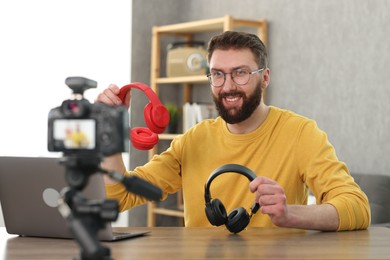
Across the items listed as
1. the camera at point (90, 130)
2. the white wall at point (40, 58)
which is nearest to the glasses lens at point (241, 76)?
the camera at point (90, 130)

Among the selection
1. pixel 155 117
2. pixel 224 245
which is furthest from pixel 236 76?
pixel 224 245

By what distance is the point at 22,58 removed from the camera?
4.82 m

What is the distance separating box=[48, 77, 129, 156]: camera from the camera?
101cm

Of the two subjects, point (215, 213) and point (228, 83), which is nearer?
point (215, 213)

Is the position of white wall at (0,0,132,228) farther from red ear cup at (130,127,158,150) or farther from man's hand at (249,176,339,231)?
man's hand at (249,176,339,231)

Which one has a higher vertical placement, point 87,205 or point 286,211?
point 87,205

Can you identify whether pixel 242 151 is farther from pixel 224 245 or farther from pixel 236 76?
pixel 224 245

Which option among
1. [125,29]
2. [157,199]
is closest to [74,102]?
[157,199]

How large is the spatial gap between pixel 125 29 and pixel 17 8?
86 centimetres

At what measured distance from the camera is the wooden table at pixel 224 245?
5.43 ft

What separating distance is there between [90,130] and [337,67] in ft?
11.1

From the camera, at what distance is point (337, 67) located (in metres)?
4.22

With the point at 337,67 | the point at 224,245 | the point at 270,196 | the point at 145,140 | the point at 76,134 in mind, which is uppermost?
the point at 337,67

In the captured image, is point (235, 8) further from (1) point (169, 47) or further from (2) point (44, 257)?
(2) point (44, 257)
